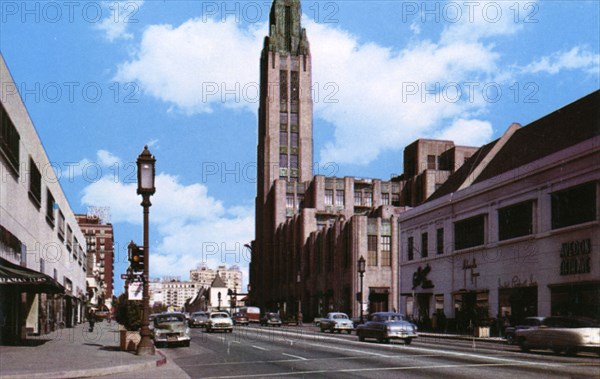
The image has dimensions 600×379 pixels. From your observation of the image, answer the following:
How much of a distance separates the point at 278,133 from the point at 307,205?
1926 cm

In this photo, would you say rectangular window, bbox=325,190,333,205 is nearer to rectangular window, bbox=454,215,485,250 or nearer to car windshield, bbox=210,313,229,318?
rectangular window, bbox=454,215,485,250

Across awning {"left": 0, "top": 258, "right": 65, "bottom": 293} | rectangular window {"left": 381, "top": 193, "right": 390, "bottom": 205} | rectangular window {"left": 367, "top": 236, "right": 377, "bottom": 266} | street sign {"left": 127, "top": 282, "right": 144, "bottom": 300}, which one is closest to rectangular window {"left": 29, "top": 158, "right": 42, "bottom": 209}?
awning {"left": 0, "top": 258, "right": 65, "bottom": 293}

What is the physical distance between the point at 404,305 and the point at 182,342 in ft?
109

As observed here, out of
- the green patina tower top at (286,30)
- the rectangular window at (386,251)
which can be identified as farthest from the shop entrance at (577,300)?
the green patina tower top at (286,30)

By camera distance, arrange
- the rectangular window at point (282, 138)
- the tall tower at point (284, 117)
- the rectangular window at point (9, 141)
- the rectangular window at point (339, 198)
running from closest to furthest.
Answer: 1. the rectangular window at point (9, 141)
2. the rectangular window at point (339, 198)
3. the tall tower at point (284, 117)
4. the rectangular window at point (282, 138)

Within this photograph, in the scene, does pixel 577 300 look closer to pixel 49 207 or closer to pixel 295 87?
pixel 49 207

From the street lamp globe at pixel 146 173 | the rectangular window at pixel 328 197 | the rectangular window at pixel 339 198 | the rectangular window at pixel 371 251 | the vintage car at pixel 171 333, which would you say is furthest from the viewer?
Result: the rectangular window at pixel 339 198

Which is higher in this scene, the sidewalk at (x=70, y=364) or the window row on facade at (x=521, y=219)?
the window row on facade at (x=521, y=219)

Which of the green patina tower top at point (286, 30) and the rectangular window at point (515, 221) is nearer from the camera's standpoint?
the rectangular window at point (515, 221)

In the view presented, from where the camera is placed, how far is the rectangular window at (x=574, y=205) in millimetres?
35969

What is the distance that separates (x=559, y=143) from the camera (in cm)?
4231

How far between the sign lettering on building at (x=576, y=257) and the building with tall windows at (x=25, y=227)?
25077 mm

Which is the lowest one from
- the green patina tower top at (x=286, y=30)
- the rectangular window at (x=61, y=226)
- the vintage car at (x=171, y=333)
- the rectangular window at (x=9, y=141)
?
the vintage car at (x=171, y=333)

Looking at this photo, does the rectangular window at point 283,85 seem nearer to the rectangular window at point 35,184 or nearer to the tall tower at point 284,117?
the tall tower at point 284,117
